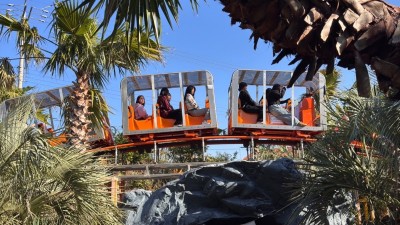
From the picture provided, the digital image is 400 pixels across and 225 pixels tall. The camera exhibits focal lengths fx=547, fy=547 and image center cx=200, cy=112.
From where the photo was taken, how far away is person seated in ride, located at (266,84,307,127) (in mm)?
11859

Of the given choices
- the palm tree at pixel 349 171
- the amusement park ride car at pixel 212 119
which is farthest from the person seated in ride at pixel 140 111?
the palm tree at pixel 349 171

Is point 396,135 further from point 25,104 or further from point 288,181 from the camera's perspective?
point 25,104

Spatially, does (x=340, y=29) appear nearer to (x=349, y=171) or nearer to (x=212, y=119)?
(x=349, y=171)

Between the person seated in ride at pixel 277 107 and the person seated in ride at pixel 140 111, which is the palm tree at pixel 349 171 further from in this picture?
the person seated in ride at pixel 140 111

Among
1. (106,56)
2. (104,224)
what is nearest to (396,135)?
(104,224)

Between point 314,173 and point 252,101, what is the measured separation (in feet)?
16.7

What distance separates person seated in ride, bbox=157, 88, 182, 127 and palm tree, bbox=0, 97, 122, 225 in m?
5.14

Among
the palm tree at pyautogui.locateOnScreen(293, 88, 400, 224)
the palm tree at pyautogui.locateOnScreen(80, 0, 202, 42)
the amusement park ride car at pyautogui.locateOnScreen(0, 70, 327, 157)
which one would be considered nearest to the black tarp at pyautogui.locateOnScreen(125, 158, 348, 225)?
the palm tree at pyautogui.locateOnScreen(293, 88, 400, 224)

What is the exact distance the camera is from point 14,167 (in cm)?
610

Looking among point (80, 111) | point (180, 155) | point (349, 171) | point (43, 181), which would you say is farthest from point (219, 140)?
point (180, 155)

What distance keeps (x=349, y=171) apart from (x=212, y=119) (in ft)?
17.5

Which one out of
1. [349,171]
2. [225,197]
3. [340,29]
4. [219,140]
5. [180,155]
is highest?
[340,29]

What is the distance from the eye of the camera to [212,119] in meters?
11.7

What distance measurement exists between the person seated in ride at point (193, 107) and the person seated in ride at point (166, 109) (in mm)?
263
